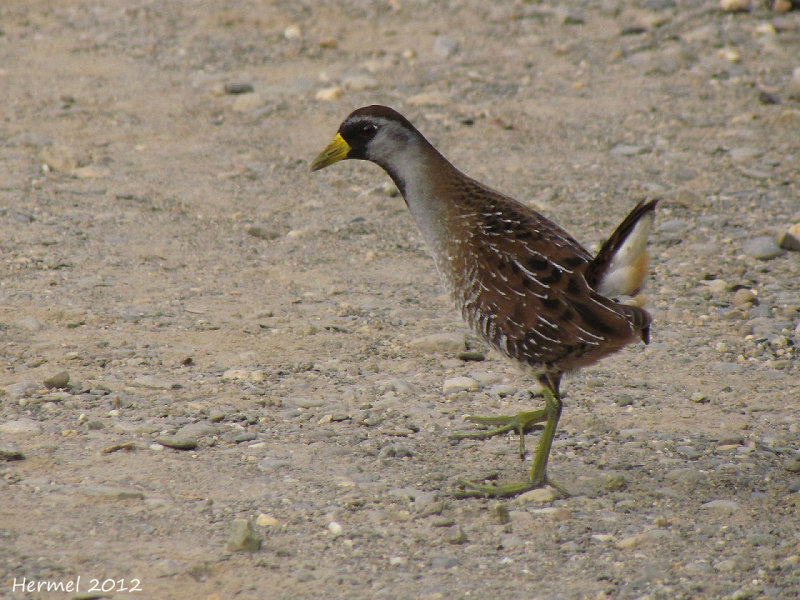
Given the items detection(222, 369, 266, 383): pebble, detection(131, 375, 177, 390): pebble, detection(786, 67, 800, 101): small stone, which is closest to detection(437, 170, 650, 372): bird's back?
→ detection(222, 369, 266, 383): pebble

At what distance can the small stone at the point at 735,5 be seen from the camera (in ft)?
30.1

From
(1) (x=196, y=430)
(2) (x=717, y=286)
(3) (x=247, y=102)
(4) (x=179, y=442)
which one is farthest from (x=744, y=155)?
(4) (x=179, y=442)

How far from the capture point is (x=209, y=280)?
557cm

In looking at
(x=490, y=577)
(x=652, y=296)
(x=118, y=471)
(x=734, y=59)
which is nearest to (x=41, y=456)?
(x=118, y=471)

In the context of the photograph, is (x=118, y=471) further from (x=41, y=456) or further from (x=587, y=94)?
(x=587, y=94)

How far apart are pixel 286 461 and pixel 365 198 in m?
3.00

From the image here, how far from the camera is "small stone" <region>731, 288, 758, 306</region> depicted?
5395 mm

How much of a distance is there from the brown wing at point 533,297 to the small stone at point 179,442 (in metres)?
1.12

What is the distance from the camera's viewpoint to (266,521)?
3.52 m

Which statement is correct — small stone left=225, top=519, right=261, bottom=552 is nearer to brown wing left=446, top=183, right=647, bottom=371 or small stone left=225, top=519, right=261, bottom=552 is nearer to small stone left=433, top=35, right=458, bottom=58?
brown wing left=446, top=183, right=647, bottom=371

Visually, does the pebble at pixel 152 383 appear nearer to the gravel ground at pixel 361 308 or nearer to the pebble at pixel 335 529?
the gravel ground at pixel 361 308

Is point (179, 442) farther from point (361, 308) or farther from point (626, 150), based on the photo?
point (626, 150)

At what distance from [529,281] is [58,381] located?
76.8 inches

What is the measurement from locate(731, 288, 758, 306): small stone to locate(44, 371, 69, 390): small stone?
3.22 metres
